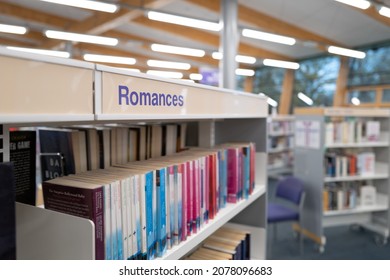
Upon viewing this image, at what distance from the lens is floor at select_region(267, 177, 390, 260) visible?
3.54 m

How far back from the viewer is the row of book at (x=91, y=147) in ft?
3.42

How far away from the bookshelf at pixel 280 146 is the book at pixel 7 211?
829cm

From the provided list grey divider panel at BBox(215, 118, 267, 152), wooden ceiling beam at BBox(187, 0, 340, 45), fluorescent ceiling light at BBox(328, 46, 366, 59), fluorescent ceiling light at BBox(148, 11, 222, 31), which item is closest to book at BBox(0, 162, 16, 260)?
grey divider panel at BBox(215, 118, 267, 152)

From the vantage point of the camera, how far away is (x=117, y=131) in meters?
1.13

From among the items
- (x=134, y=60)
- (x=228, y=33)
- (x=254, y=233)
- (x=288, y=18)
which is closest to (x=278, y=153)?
(x=288, y=18)

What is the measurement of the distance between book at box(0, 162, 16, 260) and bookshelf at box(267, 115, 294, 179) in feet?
27.2

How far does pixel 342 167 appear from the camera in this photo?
413 cm

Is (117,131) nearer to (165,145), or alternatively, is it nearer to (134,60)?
(165,145)

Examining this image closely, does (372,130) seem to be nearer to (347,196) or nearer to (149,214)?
(347,196)

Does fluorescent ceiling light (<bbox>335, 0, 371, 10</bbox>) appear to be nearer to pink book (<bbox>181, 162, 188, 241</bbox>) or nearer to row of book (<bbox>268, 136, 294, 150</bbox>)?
pink book (<bbox>181, 162, 188, 241</bbox>)

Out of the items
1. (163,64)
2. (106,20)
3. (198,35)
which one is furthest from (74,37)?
(198,35)

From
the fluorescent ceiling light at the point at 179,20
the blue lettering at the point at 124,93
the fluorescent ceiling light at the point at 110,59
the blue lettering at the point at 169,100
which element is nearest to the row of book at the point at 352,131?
the fluorescent ceiling light at the point at 179,20

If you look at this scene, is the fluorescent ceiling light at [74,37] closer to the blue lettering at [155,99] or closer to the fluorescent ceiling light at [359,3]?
the fluorescent ceiling light at [359,3]
